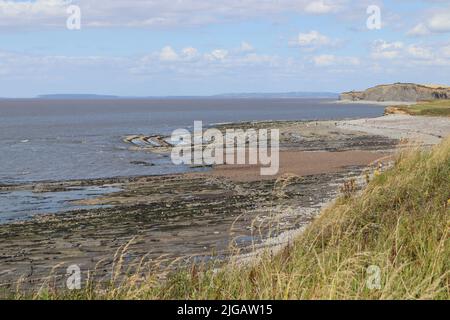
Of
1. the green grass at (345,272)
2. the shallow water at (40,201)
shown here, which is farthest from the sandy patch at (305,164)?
the green grass at (345,272)

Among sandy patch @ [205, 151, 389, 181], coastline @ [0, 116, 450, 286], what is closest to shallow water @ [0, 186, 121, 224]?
coastline @ [0, 116, 450, 286]

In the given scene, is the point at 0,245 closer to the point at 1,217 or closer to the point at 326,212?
the point at 1,217

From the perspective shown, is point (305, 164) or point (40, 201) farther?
point (305, 164)

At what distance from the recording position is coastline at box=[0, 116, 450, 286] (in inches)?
495

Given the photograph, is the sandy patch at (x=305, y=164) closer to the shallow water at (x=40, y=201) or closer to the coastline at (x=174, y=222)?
the coastline at (x=174, y=222)

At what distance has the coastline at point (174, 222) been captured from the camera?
→ 12.6 m

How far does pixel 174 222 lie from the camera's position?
16953mm

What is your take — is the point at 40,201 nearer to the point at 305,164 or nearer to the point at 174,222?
the point at 174,222

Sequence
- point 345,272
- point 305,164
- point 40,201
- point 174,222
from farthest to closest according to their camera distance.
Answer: point 305,164
point 40,201
point 174,222
point 345,272

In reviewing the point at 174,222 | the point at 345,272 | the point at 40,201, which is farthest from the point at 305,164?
the point at 345,272

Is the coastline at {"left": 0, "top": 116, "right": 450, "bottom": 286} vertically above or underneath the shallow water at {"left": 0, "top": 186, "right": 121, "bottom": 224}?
above

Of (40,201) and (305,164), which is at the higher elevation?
(305,164)

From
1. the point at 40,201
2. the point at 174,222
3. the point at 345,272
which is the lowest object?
the point at 40,201

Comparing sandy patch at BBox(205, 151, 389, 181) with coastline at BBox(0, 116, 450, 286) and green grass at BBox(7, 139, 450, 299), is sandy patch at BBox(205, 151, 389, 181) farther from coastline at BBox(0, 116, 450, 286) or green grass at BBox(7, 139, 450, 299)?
green grass at BBox(7, 139, 450, 299)
